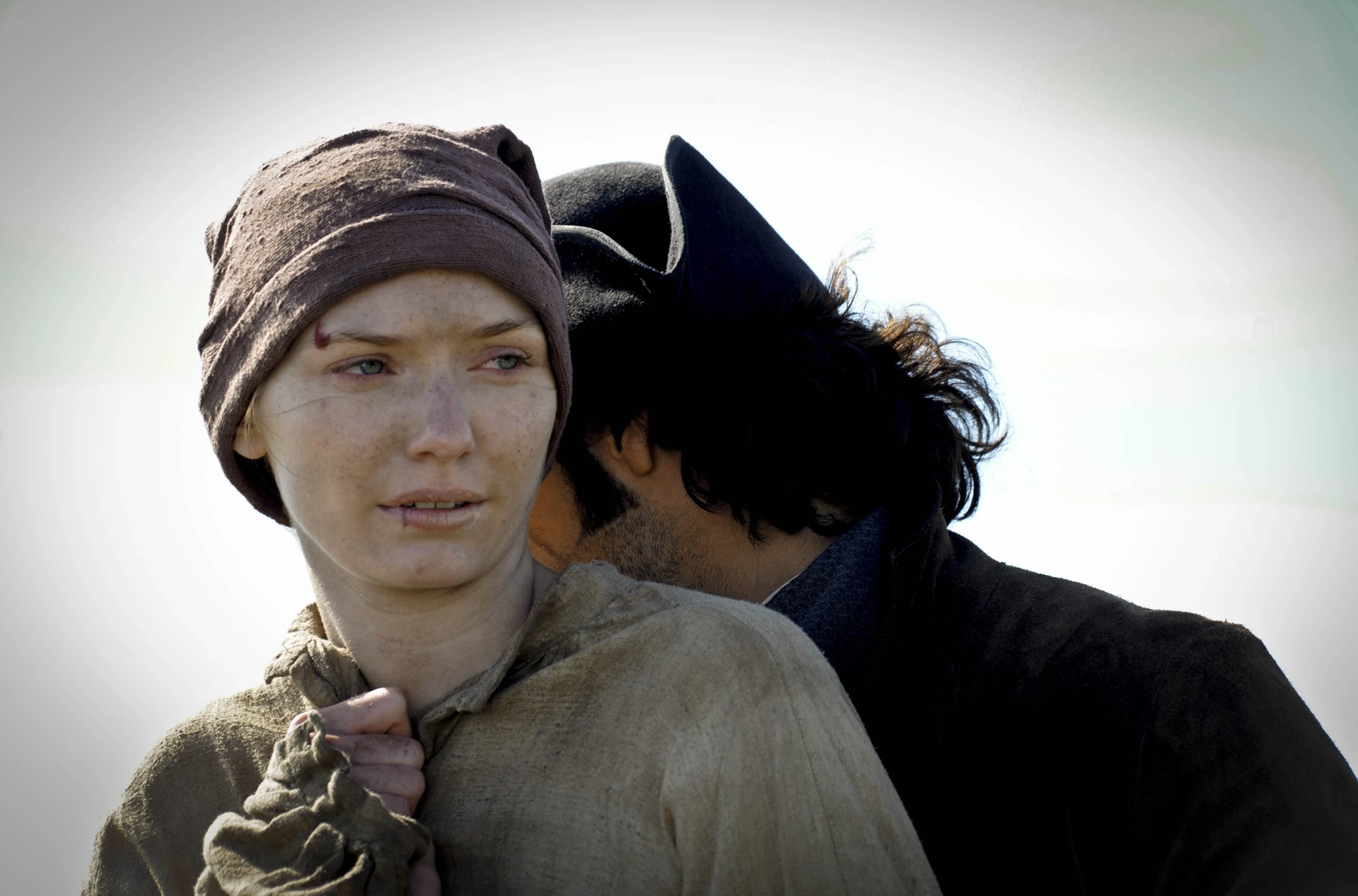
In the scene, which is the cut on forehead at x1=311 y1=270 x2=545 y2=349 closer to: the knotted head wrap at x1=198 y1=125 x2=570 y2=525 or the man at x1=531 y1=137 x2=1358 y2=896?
the knotted head wrap at x1=198 y1=125 x2=570 y2=525

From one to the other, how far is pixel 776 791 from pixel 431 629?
75 centimetres

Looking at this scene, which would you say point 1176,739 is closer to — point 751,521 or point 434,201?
point 751,521

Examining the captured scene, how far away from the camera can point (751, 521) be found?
3.51 metres

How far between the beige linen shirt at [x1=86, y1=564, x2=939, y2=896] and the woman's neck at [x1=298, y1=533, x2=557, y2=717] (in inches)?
2.9

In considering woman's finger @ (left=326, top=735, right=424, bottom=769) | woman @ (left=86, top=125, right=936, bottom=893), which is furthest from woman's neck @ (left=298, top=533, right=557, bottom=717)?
woman's finger @ (left=326, top=735, right=424, bottom=769)

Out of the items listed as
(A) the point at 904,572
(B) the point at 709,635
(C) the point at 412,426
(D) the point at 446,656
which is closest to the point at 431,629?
(D) the point at 446,656

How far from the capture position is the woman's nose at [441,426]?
7.07 ft

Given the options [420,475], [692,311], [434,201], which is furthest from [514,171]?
[692,311]

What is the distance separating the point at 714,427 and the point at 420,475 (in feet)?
5.04

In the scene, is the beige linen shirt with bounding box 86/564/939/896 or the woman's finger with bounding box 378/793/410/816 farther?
the woman's finger with bounding box 378/793/410/816

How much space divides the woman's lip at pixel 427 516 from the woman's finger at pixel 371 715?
0.33m

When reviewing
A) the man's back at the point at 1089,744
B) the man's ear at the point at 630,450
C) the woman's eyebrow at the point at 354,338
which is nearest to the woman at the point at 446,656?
the woman's eyebrow at the point at 354,338

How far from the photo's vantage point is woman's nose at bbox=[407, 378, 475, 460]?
7.07ft

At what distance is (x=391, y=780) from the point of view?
221cm
